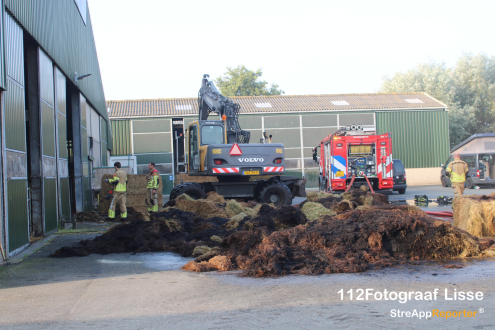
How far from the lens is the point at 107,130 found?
2850cm

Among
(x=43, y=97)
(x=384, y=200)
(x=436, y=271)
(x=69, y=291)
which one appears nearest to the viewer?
(x=69, y=291)

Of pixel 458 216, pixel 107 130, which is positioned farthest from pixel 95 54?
pixel 458 216

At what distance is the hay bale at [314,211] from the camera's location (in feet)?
38.4

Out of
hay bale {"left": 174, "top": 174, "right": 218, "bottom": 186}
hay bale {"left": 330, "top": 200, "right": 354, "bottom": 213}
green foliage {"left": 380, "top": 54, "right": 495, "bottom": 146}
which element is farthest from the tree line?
hay bale {"left": 330, "top": 200, "right": 354, "bottom": 213}

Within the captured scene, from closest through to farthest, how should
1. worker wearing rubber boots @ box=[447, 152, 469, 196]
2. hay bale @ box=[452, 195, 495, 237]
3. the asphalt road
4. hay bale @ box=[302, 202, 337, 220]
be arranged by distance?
the asphalt road < hay bale @ box=[452, 195, 495, 237] < hay bale @ box=[302, 202, 337, 220] < worker wearing rubber boots @ box=[447, 152, 469, 196]

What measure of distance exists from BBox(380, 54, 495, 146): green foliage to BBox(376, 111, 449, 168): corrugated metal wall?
1598 cm

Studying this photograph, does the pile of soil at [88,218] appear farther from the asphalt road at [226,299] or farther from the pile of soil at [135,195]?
the asphalt road at [226,299]

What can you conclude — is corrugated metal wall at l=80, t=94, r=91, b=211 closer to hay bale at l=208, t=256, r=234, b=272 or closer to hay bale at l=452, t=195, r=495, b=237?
hay bale at l=208, t=256, r=234, b=272

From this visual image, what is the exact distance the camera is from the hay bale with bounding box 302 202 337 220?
38.4ft

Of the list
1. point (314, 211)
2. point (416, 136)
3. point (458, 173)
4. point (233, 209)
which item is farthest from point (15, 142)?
point (416, 136)

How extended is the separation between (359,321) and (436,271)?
2672 millimetres

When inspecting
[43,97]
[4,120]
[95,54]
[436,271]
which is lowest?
[436,271]

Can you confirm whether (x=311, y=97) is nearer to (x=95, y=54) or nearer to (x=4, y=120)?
(x=95, y=54)

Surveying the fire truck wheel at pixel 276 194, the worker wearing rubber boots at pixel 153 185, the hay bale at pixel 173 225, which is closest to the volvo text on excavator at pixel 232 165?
the fire truck wheel at pixel 276 194
